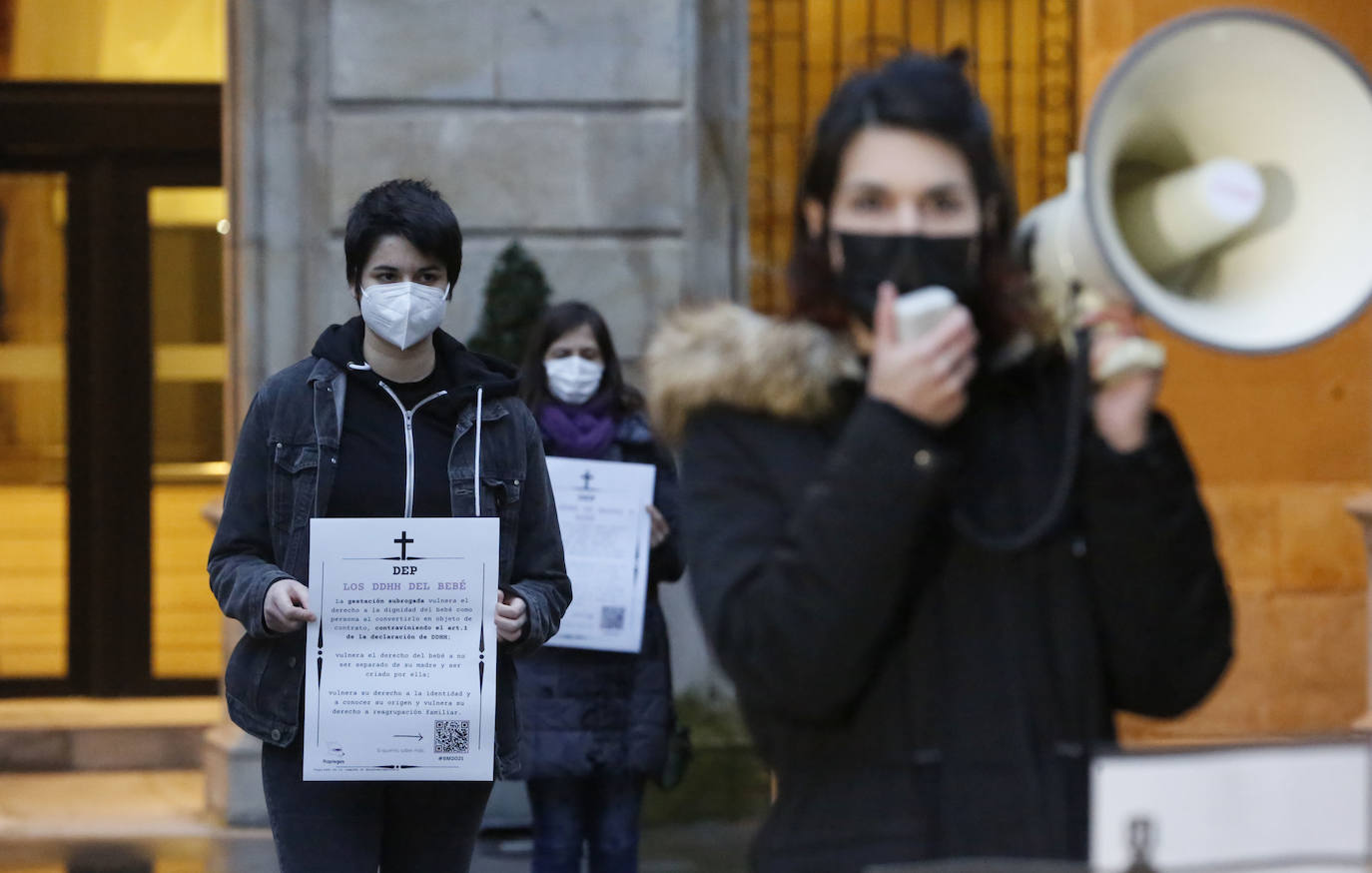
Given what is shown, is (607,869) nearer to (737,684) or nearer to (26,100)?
(737,684)

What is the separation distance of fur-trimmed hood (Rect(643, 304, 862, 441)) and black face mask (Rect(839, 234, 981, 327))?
0.07 meters

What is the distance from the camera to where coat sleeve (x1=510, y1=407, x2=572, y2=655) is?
424 cm

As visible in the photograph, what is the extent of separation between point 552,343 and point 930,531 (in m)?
3.92

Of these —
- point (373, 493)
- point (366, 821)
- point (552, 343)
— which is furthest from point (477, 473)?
point (552, 343)

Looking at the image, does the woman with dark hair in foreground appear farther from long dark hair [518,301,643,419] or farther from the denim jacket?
long dark hair [518,301,643,419]

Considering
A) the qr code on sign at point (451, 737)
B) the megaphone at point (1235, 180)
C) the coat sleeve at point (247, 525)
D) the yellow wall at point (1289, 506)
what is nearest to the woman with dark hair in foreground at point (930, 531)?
the megaphone at point (1235, 180)

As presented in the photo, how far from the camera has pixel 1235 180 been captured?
8.04 ft

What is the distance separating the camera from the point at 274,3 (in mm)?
8039

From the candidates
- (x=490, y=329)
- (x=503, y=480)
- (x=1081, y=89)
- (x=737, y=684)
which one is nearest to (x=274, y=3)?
(x=490, y=329)

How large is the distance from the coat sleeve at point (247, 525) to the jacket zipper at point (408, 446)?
26cm

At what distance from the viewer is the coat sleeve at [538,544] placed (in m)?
4.24

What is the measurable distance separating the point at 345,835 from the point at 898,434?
6.62 feet

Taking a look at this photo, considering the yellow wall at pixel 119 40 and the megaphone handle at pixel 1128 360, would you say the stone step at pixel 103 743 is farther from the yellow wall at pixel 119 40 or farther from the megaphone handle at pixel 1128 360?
the megaphone handle at pixel 1128 360

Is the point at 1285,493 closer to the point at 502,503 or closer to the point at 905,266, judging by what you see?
the point at 502,503
